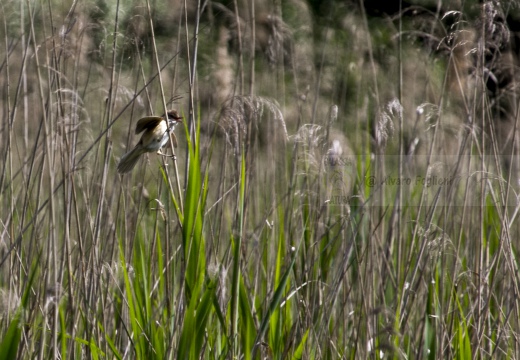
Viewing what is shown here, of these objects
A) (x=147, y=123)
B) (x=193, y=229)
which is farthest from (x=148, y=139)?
(x=193, y=229)

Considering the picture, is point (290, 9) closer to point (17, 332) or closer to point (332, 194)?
point (332, 194)

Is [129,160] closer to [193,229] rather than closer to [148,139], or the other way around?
[148,139]

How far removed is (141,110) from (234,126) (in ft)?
6.32

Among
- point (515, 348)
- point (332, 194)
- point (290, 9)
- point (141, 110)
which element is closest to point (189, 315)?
point (332, 194)

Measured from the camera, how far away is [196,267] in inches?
75.6

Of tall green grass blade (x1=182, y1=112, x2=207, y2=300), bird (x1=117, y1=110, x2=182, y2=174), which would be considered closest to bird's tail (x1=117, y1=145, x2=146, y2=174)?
bird (x1=117, y1=110, x2=182, y2=174)

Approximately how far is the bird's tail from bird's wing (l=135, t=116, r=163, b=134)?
65 mm

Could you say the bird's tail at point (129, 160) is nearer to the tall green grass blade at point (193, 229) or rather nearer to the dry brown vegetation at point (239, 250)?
the dry brown vegetation at point (239, 250)

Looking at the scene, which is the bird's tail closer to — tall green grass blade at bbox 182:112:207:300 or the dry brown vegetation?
the dry brown vegetation

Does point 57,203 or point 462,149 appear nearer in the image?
point 462,149

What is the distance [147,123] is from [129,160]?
0.46 ft

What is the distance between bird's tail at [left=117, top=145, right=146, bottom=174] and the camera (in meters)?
2.32

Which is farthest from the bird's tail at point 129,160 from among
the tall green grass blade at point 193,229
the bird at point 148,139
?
the tall green grass blade at point 193,229

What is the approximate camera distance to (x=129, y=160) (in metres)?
2.37
